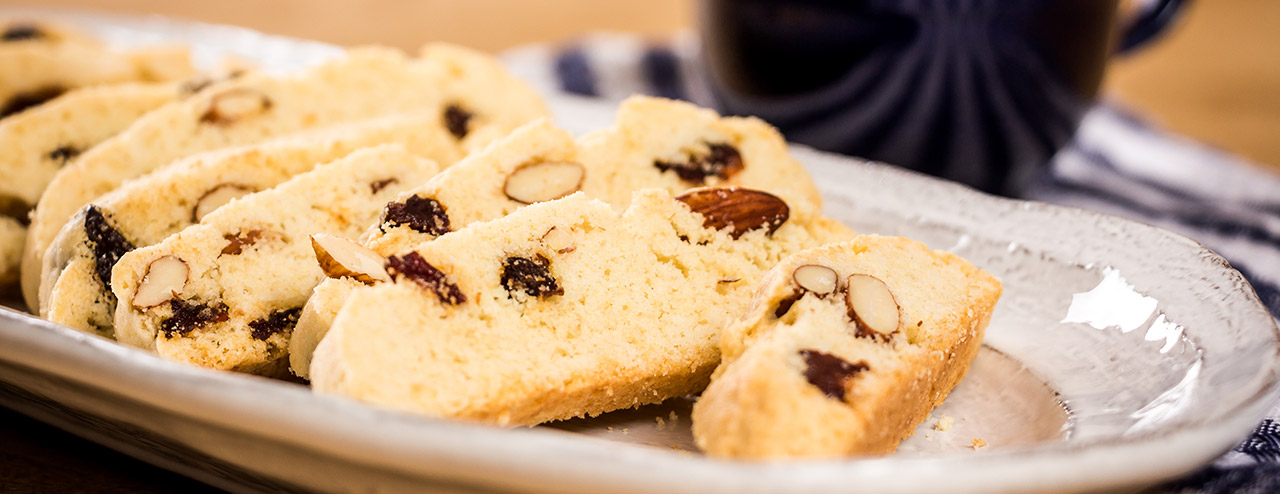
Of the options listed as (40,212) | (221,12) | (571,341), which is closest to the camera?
(571,341)

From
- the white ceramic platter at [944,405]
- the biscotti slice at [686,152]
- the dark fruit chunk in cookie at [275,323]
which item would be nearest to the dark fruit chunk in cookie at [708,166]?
the biscotti slice at [686,152]

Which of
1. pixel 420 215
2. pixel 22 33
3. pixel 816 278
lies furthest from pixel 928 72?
pixel 22 33

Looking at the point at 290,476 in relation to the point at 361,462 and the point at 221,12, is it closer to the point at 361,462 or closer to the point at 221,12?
the point at 361,462

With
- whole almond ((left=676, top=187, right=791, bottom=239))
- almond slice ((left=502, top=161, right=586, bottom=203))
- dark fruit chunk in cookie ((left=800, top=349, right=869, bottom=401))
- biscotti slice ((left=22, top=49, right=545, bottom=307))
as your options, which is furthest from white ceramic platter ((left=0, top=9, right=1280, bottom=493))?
biscotti slice ((left=22, top=49, right=545, bottom=307))

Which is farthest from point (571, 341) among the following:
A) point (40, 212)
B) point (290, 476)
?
point (40, 212)

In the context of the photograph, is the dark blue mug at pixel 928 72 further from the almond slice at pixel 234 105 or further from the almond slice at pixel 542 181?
the almond slice at pixel 234 105

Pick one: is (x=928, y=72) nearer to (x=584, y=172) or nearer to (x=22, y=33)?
(x=584, y=172)

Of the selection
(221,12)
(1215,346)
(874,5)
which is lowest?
(221,12)
